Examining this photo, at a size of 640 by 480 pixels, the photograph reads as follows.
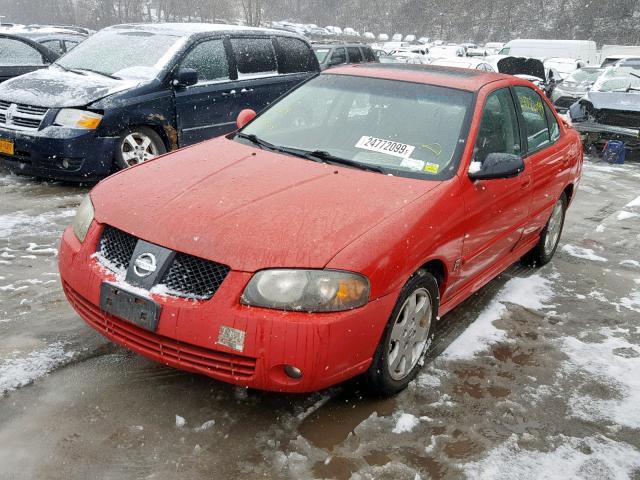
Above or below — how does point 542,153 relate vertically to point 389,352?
above

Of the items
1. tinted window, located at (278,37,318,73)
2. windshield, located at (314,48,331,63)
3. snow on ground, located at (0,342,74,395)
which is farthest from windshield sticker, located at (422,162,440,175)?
windshield, located at (314,48,331,63)

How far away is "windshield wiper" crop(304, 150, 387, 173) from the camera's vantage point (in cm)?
336

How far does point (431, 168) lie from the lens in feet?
11.0

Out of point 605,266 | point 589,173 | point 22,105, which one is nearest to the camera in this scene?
point 605,266

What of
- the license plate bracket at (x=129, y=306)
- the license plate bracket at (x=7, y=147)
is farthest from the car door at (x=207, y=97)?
the license plate bracket at (x=129, y=306)

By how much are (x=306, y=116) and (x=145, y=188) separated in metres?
1.32

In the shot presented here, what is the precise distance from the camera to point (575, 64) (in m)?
24.7

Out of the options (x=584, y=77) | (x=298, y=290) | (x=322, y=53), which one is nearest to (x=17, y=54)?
(x=322, y=53)

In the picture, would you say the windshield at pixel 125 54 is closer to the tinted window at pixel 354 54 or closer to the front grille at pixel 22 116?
the front grille at pixel 22 116

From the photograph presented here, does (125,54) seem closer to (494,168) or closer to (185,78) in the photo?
(185,78)

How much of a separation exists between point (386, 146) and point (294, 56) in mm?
5085

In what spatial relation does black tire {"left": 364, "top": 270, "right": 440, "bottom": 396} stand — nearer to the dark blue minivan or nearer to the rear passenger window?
the dark blue minivan

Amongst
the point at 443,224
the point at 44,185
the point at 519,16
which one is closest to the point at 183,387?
the point at 443,224

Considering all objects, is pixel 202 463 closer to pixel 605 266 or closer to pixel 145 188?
pixel 145 188
